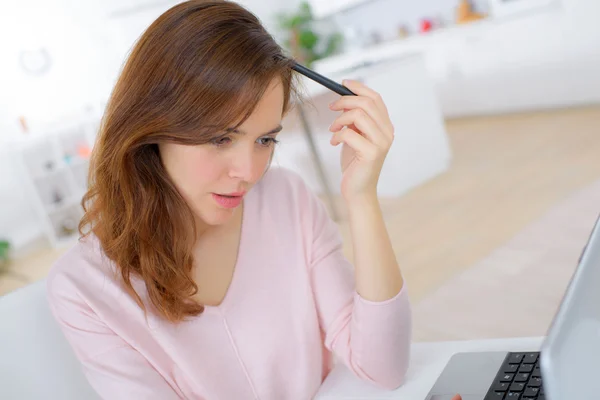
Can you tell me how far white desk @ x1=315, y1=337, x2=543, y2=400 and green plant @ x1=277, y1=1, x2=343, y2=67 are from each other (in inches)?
195

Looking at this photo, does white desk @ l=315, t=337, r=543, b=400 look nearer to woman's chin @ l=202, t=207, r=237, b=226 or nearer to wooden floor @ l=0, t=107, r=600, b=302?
woman's chin @ l=202, t=207, r=237, b=226

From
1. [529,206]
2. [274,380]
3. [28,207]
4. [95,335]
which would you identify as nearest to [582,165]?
[529,206]

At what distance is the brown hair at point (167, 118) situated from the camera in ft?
2.71

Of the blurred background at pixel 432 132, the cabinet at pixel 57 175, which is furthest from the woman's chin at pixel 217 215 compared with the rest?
the cabinet at pixel 57 175

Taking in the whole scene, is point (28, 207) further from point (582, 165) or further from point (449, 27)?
point (582, 165)

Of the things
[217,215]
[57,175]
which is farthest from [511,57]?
[217,215]

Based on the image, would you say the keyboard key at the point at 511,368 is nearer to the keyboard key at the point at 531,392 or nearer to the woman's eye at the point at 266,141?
the keyboard key at the point at 531,392

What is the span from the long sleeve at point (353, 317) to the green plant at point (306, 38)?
473 cm

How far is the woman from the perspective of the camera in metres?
0.83

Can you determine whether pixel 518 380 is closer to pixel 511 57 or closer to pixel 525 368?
pixel 525 368

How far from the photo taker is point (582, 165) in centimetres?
330

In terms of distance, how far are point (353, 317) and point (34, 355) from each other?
42cm

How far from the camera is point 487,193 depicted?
3334mm

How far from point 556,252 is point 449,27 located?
10.2ft
